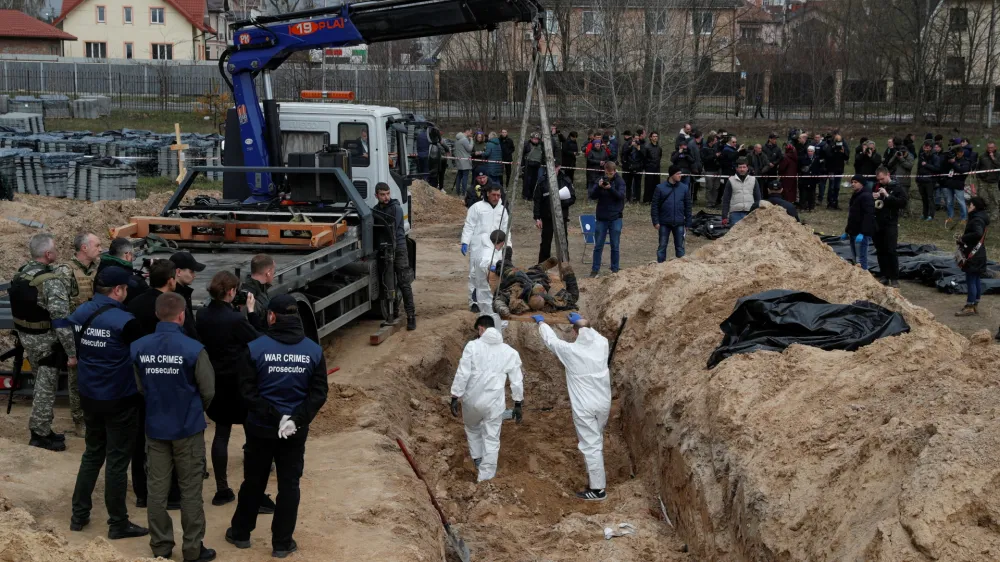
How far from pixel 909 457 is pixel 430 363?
7.11m

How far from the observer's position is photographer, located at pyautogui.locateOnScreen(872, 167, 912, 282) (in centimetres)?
1536

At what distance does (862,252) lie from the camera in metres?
16.5

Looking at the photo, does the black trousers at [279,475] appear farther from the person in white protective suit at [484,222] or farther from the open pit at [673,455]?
the person in white protective suit at [484,222]

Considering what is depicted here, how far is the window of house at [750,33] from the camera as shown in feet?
162

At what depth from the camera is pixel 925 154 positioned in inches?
872

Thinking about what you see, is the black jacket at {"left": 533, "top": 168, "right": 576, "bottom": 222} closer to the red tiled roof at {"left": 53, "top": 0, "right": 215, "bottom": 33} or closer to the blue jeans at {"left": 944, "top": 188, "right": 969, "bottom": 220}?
the blue jeans at {"left": 944, "top": 188, "right": 969, "bottom": 220}

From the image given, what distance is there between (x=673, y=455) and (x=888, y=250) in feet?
26.4

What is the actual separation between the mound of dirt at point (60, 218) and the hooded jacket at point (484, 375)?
812 cm

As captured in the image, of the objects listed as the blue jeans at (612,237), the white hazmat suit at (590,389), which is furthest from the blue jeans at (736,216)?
the white hazmat suit at (590,389)

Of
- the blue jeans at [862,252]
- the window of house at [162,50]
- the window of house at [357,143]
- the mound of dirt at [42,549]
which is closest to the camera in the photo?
the mound of dirt at [42,549]

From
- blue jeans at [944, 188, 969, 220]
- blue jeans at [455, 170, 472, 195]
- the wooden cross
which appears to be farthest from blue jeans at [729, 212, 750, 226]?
the wooden cross

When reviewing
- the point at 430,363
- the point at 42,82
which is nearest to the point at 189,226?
the point at 430,363

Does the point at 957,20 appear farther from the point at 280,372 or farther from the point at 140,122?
the point at 280,372

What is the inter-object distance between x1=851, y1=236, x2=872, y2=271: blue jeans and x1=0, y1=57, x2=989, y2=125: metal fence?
623 inches
